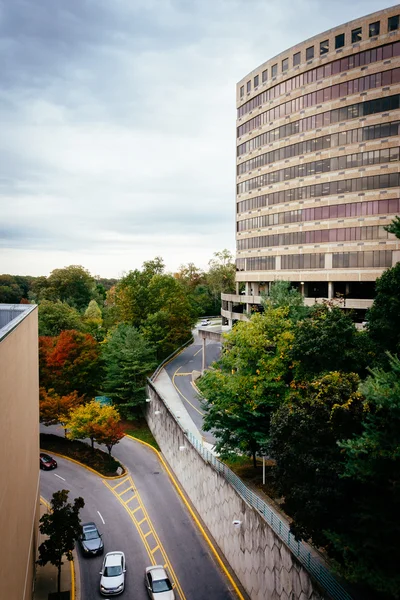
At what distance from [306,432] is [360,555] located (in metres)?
4.58

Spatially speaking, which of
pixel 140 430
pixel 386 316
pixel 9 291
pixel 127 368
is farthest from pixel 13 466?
pixel 9 291

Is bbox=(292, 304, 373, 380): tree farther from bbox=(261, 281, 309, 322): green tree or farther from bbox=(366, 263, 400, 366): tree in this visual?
bbox=(261, 281, 309, 322): green tree

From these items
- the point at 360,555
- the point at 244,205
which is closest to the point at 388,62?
the point at 244,205

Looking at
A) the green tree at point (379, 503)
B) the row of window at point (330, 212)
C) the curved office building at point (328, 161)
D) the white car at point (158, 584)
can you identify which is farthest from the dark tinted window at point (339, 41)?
the white car at point (158, 584)

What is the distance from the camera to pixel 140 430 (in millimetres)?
44250

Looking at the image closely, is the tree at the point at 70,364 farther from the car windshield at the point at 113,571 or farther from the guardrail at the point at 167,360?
the car windshield at the point at 113,571

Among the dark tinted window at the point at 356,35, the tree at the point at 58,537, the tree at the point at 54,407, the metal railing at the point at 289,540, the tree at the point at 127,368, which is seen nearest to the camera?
the metal railing at the point at 289,540

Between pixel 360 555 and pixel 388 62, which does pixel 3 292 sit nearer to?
pixel 388 62

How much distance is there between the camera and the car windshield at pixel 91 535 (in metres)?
25.7

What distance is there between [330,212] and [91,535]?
1508 inches

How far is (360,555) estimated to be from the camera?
40.1 ft

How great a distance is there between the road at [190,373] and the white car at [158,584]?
38.7 ft

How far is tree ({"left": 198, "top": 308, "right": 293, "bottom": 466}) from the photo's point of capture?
22734 mm

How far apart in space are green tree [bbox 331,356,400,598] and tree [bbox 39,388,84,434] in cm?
3044
